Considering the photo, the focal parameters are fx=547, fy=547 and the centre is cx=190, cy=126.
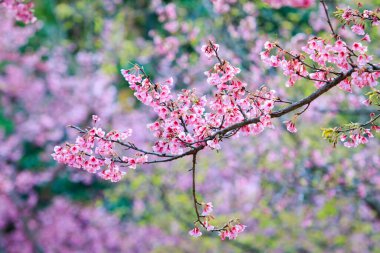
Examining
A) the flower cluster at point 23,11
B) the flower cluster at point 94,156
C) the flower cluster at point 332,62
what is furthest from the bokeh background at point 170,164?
the flower cluster at point 94,156

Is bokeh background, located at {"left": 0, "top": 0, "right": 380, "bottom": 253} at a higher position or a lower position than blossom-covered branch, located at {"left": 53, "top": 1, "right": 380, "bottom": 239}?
higher

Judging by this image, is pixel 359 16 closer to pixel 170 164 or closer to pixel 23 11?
pixel 23 11

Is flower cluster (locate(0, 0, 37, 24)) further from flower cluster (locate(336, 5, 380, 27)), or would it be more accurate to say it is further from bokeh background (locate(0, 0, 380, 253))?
flower cluster (locate(336, 5, 380, 27))

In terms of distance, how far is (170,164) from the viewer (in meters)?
11.8

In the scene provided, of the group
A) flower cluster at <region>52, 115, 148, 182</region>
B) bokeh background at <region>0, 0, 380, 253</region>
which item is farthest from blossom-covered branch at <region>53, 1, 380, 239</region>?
bokeh background at <region>0, 0, 380, 253</region>

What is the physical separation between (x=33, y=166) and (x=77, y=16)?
392 centimetres

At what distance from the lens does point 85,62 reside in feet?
49.9

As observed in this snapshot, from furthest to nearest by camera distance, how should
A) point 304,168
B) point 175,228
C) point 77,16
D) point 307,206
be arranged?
point 175,228 < point 77,16 < point 307,206 < point 304,168

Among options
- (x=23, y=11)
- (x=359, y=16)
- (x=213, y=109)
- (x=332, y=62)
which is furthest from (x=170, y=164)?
(x=359, y=16)

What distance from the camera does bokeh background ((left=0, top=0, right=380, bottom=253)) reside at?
809 cm

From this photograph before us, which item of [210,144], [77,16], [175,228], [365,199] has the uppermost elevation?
[77,16]

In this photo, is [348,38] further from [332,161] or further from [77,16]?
[77,16]

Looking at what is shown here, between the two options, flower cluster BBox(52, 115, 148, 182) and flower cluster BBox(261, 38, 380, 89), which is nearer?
flower cluster BBox(261, 38, 380, 89)

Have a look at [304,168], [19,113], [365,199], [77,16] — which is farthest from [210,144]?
[19,113]
